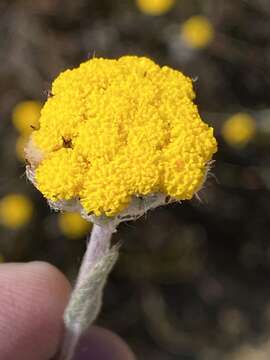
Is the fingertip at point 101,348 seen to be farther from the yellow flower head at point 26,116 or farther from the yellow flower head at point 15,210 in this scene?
the yellow flower head at point 26,116

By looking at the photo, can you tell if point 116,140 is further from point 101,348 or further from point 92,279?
point 101,348

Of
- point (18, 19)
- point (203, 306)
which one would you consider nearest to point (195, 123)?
point (203, 306)

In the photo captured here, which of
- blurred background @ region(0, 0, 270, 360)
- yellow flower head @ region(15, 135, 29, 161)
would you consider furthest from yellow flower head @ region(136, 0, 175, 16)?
yellow flower head @ region(15, 135, 29, 161)

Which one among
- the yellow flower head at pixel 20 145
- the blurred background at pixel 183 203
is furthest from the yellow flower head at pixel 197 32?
the yellow flower head at pixel 20 145

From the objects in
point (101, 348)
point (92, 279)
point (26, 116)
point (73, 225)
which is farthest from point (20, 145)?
point (92, 279)

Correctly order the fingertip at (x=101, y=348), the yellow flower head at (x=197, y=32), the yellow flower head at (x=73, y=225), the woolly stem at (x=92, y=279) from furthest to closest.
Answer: the yellow flower head at (x=197, y=32), the yellow flower head at (x=73, y=225), the fingertip at (x=101, y=348), the woolly stem at (x=92, y=279)

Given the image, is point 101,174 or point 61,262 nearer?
point 101,174

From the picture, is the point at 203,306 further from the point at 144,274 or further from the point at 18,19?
the point at 18,19
